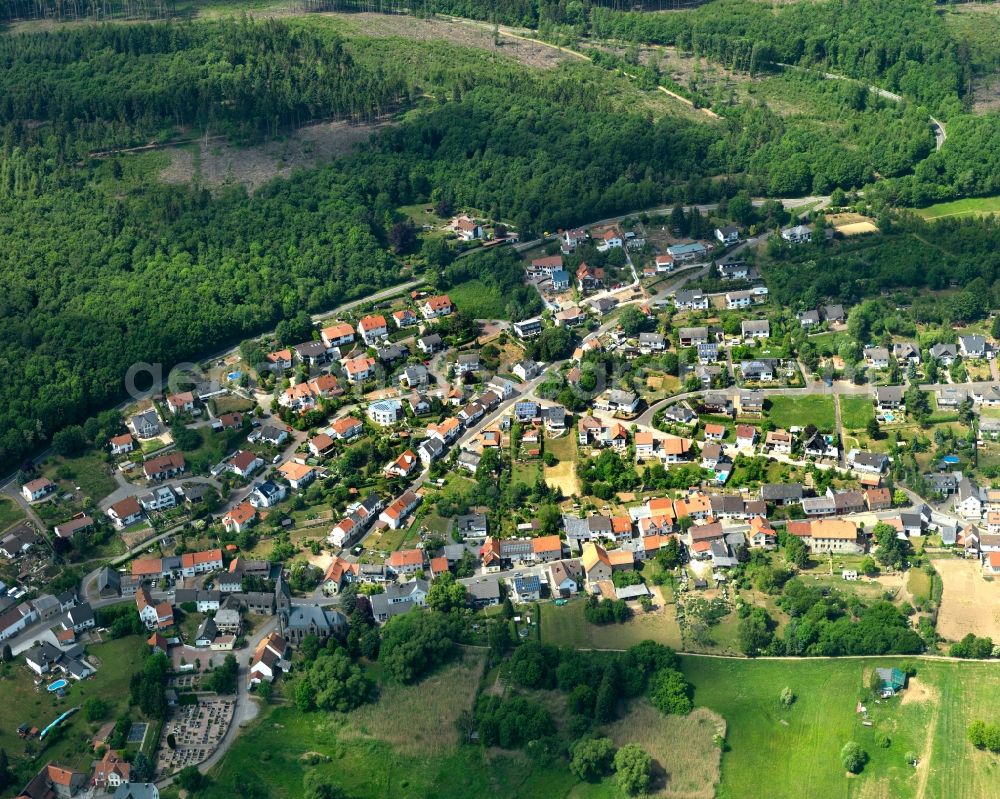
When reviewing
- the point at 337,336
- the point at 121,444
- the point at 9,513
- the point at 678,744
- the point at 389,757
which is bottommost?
the point at 389,757

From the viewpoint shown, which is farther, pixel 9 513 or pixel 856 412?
pixel 856 412

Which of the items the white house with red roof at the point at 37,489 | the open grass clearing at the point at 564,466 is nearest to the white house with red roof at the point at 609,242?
the open grass clearing at the point at 564,466

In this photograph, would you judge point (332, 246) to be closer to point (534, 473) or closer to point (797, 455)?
point (534, 473)

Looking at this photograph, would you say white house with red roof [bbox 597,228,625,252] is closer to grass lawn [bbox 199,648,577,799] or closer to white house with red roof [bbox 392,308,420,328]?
white house with red roof [bbox 392,308,420,328]

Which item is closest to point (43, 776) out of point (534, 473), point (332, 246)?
point (534, 473)

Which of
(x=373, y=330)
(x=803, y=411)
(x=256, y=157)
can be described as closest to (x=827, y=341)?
(x=803, y=411)

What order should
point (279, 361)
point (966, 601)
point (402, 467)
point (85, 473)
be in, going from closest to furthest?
point (966, 601) → point (402, 467) → point (85, 473) → point (279, 361)

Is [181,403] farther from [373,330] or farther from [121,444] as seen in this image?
[373,330]
